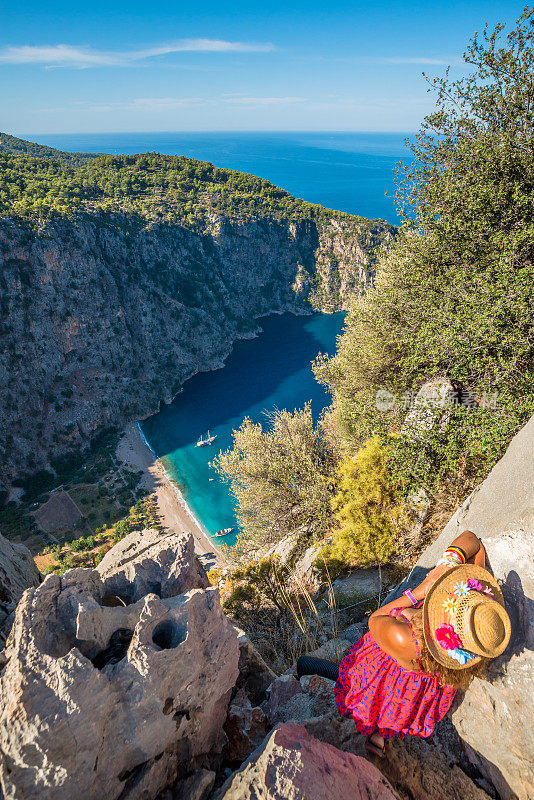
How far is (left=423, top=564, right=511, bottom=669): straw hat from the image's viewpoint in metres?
2.98

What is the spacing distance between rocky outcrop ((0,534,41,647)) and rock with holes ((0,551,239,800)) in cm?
125

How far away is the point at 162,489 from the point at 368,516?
43.8 meters

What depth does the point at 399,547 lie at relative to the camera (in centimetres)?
902

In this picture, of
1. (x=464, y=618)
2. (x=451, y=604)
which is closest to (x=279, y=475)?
(x=451, y=604)

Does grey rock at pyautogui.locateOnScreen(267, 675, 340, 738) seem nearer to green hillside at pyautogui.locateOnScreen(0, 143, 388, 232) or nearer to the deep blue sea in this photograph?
the deep blue sea

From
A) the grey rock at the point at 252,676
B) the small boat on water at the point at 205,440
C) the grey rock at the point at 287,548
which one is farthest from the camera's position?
the small boat on water at the point at 205,440

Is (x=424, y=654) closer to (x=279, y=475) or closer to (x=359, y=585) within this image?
(x=359, y=585)

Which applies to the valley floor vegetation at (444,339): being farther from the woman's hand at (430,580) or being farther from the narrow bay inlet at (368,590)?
the woman's hand at (430,580)

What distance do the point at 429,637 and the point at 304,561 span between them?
906 cm

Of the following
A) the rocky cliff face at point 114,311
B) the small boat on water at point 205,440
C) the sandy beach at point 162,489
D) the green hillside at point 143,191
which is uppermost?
the green hillside at point 143,191

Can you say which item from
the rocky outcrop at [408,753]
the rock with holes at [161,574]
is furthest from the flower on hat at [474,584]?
the rock with holes at [161,574]

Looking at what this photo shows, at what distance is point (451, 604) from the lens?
10.6 feet

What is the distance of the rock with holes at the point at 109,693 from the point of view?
2.71 m

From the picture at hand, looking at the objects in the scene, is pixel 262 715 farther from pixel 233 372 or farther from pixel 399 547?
pixel 233 372
